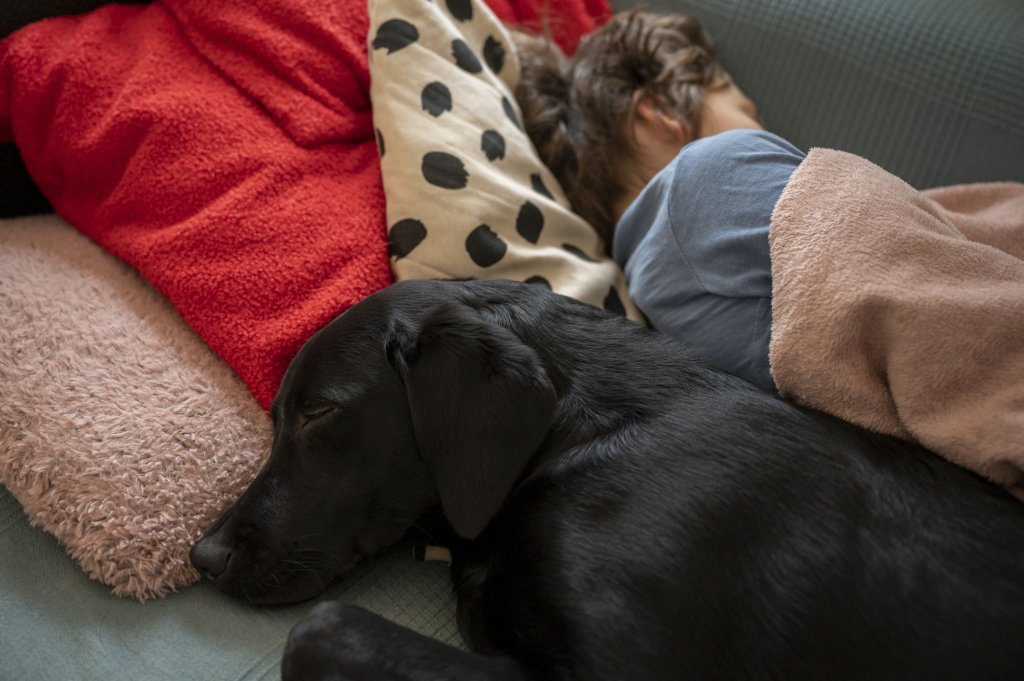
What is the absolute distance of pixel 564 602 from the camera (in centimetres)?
103

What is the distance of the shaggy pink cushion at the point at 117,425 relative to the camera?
119cm

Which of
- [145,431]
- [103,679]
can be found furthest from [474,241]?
[103,679]

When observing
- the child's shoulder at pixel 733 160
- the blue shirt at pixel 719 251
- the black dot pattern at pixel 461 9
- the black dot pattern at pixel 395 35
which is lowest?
the blue shirt at pixel 719 251

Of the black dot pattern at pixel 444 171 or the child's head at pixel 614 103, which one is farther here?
the child's head at pixel 614 103

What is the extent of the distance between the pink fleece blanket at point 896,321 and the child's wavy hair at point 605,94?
0.57 m

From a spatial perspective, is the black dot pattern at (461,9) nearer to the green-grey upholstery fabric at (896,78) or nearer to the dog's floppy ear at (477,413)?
the green-grey upholstery fabric at (896,78)

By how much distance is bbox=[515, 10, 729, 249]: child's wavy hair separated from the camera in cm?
182

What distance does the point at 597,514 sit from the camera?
108 centimetres

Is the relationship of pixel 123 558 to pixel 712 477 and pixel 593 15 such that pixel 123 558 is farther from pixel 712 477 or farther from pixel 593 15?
pixel 593 15

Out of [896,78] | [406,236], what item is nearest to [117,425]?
[406,236]

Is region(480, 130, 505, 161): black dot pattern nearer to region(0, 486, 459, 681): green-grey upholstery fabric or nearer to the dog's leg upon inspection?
region(0, 486, 459, 681): green-grey upholstery fabric

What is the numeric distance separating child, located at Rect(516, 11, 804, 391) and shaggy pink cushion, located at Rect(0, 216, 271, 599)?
736 millimetres

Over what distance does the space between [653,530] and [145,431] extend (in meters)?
0.78

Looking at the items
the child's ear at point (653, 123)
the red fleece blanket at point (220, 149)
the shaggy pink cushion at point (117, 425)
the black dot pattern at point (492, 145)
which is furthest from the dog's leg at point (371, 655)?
the child's ear at point (653, 123)
